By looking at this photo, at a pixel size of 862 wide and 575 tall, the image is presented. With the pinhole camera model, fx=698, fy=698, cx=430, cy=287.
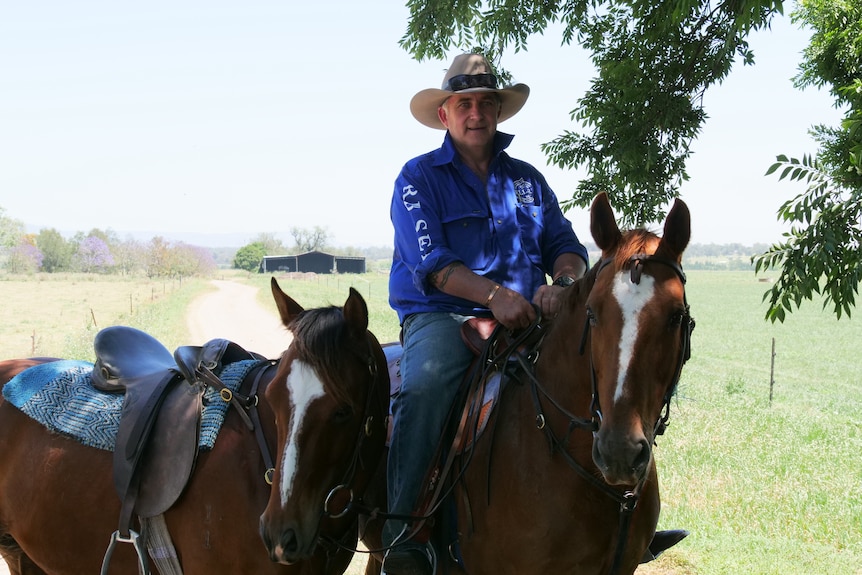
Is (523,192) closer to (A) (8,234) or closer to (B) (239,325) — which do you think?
(B) (239,325)

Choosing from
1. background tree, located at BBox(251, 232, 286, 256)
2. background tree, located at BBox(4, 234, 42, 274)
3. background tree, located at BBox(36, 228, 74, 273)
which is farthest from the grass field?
background tree, located at BBox(251, 232, 286, 256)

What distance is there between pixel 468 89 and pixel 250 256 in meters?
139

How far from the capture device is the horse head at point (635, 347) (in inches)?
89.5

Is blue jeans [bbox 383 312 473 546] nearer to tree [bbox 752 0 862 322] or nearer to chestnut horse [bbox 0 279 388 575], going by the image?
chestnut horse [bbox 0 279 388 575]

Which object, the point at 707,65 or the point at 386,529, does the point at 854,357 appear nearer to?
the point at 707,65

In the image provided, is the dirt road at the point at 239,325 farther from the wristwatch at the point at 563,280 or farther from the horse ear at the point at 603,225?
the horse ear at the point at 603,225

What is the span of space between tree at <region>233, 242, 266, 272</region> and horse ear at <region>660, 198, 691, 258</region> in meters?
135

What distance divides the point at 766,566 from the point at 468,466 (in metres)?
4.09

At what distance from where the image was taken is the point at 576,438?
2.79 meters

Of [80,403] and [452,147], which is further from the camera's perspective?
[452,147]

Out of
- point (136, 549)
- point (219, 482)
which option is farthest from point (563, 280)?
point (136, 549)

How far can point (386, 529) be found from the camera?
340 centimetres

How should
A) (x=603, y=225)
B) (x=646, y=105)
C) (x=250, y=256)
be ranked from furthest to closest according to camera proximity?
(x=250, y=256), (x=646, y=105), (x=603, y=225)

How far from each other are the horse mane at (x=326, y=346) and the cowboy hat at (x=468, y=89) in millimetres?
1552
